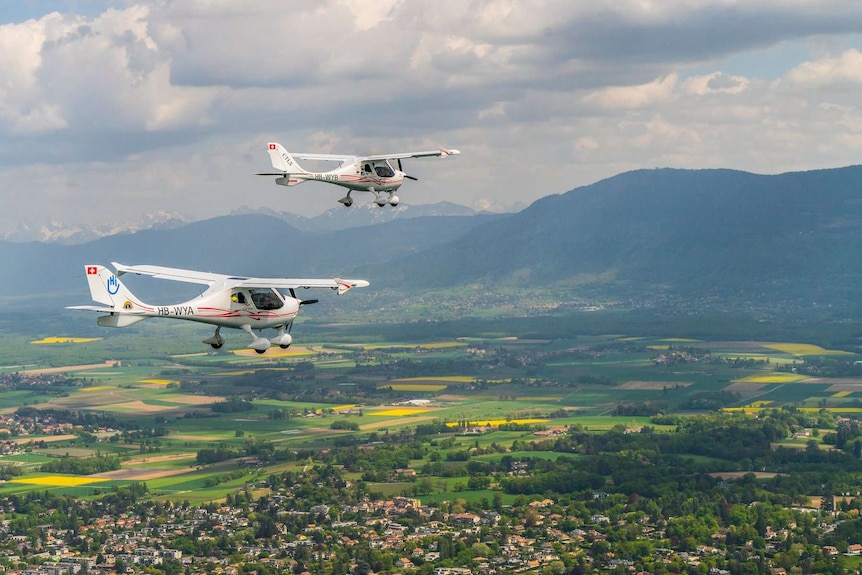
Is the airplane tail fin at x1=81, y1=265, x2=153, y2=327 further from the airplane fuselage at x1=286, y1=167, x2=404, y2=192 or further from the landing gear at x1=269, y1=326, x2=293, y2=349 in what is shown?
the airplane fuselage at x1=286, y1=167, x2=404, y2=192

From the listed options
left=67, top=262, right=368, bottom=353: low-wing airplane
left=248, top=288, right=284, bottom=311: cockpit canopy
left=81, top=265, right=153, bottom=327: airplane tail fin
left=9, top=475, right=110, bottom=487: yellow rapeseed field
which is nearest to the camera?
left=81, top=265, right=153, bottom=327: airplane tail fin

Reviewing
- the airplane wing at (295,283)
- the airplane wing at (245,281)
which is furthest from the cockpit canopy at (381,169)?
the airplane wing at (295,283)

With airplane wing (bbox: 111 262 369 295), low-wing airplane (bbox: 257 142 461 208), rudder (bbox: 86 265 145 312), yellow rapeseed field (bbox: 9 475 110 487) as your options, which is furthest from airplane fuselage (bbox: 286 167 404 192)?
yellow rapeseed field (bbox: 9 475 110 487)

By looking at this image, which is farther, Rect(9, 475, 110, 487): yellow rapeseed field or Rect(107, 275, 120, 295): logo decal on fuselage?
Rect(9, 475, 110, 487): yellow rapeseed field

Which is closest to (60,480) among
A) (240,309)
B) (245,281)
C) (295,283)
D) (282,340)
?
(240,309)

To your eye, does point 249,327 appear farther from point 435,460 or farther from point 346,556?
point 435,460

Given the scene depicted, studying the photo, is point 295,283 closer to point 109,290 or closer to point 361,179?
point 109,290

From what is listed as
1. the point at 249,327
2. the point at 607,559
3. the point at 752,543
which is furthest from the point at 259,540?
the point at 249,327
